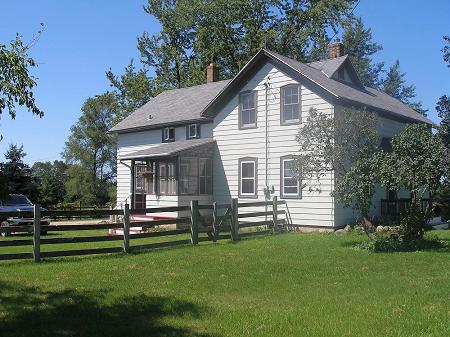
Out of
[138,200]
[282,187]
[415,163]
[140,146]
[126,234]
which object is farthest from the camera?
[140,146]

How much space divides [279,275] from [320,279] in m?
0.85

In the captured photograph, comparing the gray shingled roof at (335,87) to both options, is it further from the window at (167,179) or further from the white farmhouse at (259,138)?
the window at (167,179)

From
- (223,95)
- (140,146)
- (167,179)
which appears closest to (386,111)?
(223,95)

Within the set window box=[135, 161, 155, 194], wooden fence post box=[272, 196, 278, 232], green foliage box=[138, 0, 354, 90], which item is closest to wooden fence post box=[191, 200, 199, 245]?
wooden fence post box=[272, 196, 278, 232]

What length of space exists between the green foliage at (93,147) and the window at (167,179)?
38128 millimetres

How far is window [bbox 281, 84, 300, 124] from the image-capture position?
21.3 m

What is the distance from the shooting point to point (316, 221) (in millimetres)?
20203

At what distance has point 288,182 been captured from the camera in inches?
843

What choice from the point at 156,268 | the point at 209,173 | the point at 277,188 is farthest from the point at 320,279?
the point at 209,173

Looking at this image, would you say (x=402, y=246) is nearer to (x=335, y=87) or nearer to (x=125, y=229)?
(x=125, y=229)

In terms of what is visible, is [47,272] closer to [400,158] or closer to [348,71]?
[400,158]

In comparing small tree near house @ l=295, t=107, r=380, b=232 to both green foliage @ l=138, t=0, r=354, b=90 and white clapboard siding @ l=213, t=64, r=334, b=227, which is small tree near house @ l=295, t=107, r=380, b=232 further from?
green foliage @ l=138, t=0, r=354, b=90

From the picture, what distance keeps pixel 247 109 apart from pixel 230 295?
50.4 feet

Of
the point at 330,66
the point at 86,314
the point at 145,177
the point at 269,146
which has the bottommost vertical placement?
the point at 86,314
